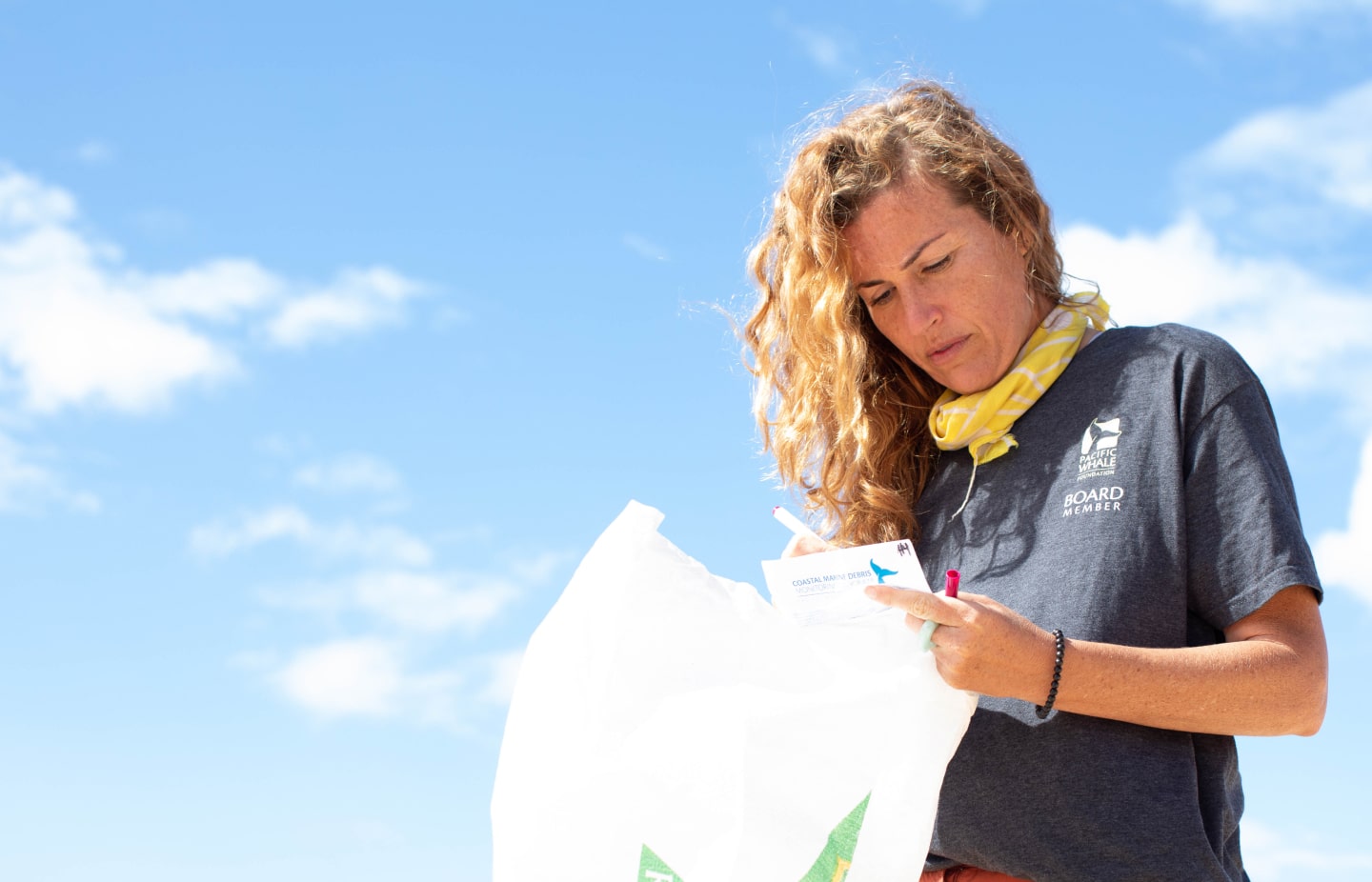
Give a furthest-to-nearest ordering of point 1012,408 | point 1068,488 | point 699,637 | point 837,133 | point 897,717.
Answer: point 837,133
point 1012,408
point 1068,488
point 699,637
point 897,717

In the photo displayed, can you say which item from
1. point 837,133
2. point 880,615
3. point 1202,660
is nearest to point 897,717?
point 880,615

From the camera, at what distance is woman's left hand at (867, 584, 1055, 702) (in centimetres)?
170

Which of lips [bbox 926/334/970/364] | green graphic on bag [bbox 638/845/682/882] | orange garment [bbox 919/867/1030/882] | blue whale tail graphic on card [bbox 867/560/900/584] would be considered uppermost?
lips [bbox 926/334/970/364]

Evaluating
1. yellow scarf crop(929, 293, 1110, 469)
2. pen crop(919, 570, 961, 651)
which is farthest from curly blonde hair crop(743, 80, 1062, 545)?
pen crop(919, 570, 961, 651)

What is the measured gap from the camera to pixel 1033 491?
7.13ft

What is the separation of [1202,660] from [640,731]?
2.76 feet

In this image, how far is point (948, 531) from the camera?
2320mm

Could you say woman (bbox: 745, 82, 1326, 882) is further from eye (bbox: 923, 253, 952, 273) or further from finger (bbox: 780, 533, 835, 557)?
finger (bbox: 780, 533, 835, 557)

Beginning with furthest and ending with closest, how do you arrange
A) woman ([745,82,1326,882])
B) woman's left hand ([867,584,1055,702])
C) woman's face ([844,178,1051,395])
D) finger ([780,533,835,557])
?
1. woman's face ([844,178,1051,395])
2. finger ([780,533,835,557])
3. woman ([745,82,1326,882])
4. woman's left hand ([867,584,1055,702])

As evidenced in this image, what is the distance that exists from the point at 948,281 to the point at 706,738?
104cm

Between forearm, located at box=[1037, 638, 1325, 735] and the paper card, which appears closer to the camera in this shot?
forearm, located at box=[1037, 638, 1325, 735]

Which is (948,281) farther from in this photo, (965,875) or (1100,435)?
(965,875)

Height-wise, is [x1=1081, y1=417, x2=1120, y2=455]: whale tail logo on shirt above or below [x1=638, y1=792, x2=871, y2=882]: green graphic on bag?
above

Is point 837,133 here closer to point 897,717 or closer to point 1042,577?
point 1042,577
